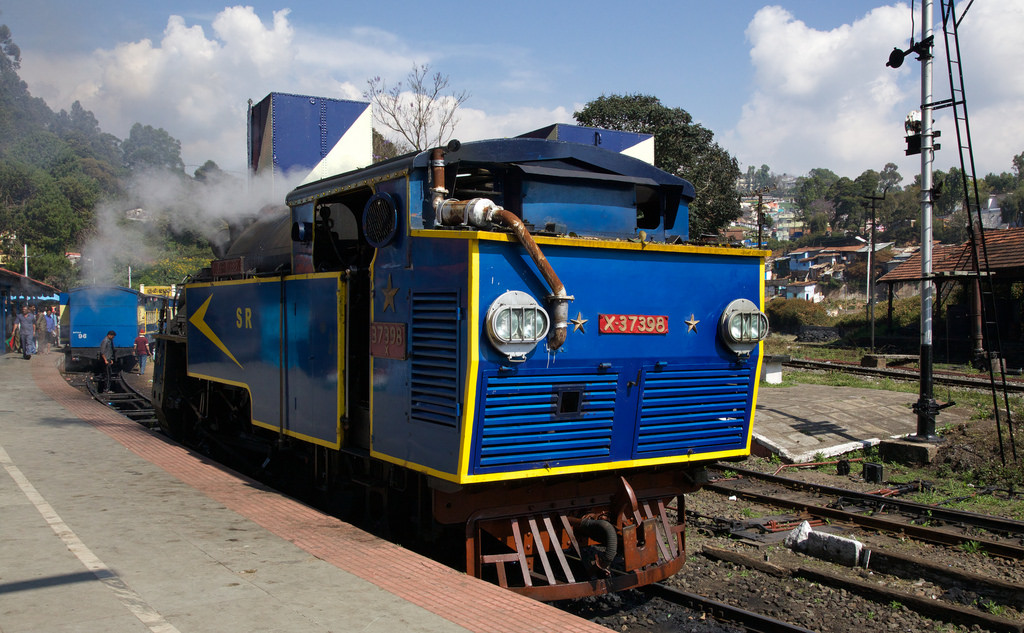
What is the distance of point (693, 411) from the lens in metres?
5.41

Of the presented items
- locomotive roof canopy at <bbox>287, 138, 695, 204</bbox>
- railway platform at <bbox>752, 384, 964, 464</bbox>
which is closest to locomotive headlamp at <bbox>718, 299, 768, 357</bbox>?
locomotive roof canopy at <bbox>287, 138, 695, 204</bbox>

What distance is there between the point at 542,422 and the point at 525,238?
1152 mm

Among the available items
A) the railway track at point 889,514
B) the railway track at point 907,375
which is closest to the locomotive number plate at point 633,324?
the railway track at point 889,514

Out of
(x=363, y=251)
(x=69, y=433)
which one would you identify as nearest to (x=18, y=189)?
(x=69, y=433)

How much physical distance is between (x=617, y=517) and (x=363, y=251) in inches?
115

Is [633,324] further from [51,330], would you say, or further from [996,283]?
[51,330]

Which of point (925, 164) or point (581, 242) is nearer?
point (581, 242)

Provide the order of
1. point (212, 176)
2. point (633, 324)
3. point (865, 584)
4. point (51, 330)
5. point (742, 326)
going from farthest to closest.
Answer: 1. point (51, 330)
2. point (212, 176)
3. point (865, 584)
4. point (742, 326)
5. point (633, 324)

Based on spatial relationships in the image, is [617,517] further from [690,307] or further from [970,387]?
[970,387]

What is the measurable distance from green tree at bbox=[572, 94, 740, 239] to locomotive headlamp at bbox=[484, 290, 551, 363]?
67.3 ft

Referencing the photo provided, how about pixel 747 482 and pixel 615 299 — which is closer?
pixel 615 299

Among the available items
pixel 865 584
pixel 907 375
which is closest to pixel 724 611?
pixel 865 584

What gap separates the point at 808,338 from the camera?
38.0 metres

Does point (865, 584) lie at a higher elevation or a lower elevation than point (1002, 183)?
lower
